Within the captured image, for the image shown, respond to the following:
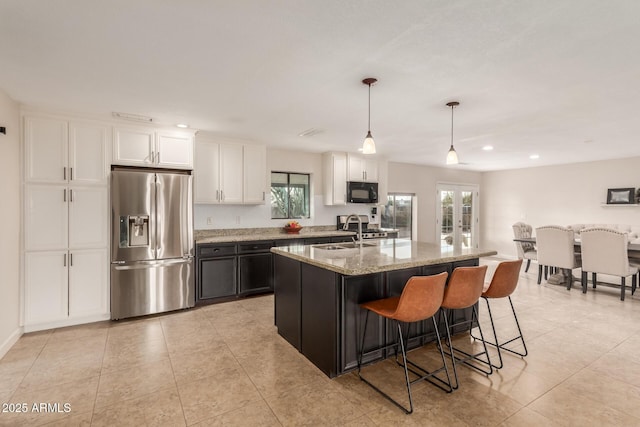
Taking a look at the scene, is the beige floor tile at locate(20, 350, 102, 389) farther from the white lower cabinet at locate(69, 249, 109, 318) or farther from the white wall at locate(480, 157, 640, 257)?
the white wall at locate(480, 157, 640, 257)

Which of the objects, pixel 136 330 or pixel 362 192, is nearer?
pixel 136 330

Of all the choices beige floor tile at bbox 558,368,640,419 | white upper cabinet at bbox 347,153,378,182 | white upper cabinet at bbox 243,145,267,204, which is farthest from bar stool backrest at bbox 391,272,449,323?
white upper cabinet at bbox 347,153,378,182

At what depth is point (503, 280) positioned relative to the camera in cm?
264

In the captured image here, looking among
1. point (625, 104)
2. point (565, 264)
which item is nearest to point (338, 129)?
point (625, 104)

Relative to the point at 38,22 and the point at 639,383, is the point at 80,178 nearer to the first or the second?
the point at 38,22

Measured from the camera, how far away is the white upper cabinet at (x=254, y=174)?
481cm

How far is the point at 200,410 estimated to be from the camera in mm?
2033

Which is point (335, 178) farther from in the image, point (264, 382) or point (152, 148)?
point (264, 382)

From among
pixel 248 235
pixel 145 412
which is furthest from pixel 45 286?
pixel 248 235

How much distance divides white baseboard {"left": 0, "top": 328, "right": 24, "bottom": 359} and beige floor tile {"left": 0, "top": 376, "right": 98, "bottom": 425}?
85cm

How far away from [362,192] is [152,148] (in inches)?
140

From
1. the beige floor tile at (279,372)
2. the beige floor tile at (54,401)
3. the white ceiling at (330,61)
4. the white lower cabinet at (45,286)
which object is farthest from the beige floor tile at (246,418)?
the white lower cabinet at (45,286)

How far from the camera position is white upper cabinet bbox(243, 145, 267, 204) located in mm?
4812

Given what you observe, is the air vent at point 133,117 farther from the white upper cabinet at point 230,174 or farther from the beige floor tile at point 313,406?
the beige floor tile at point 313,406
